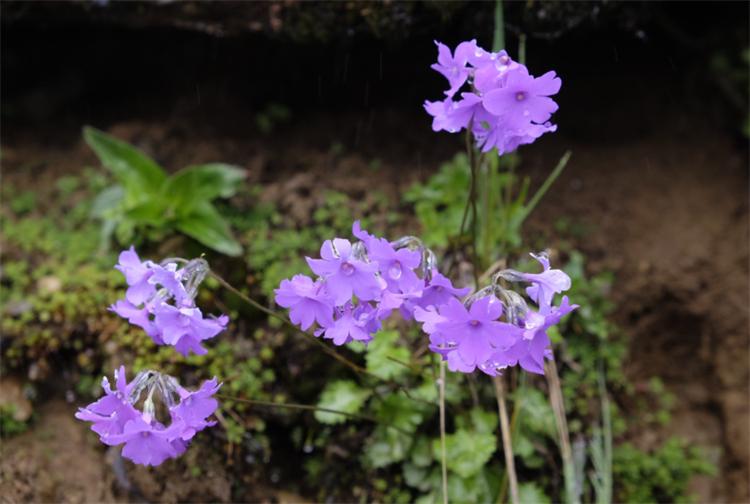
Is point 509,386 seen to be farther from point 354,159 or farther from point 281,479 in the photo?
point 354,159

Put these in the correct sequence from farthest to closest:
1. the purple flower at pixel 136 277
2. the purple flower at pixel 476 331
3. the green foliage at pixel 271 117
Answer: the green foliage at pixel 271 117 < the purple flower at pixel 136 277 < the purple flower at pixel 476 331

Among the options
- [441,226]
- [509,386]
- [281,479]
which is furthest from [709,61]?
[281,479]

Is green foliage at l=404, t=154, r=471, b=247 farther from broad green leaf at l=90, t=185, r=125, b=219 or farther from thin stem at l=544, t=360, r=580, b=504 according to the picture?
broad green leaf at l=90, t=185, r=125, b=219

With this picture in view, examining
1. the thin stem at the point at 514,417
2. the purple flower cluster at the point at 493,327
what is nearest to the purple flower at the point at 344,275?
the purple flower cluster at the point at 493,327

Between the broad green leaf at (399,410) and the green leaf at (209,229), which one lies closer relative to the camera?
the broad green leaf at (399,410)

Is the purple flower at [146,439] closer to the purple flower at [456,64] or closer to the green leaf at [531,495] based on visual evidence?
the purple flower at [456,64]

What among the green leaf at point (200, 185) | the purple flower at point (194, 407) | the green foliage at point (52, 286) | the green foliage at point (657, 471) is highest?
the green leaf at point (200, 185)
